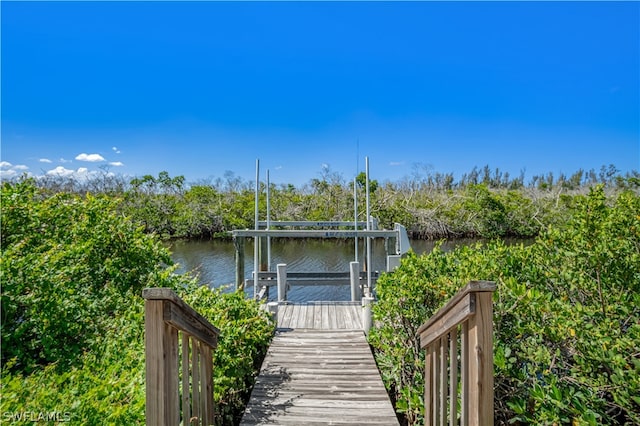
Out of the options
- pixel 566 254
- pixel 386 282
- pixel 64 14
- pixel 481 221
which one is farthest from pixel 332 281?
pixel 481 221

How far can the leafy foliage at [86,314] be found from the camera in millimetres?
1991

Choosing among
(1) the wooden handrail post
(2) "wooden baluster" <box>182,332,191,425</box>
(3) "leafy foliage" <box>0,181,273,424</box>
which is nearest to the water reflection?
(3) "leafy foliage" <box>0,181,273,424</box>

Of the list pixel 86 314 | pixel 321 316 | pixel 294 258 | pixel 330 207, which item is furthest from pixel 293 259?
pixel 86 314

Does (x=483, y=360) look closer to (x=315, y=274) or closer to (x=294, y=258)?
(x=315, y=274)

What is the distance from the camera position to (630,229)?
2807mm

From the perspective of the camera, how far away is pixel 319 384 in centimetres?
364

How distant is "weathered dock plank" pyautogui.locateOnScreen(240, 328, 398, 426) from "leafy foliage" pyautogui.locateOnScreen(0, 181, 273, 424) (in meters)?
0.29

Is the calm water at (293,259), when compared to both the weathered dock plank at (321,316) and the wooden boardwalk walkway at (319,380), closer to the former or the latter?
the weathered dock plank at (321,316)

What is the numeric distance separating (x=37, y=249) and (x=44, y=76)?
774 cm

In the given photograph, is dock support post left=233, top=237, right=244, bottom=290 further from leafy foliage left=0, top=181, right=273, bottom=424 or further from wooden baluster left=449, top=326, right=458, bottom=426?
wooden baluster left=449, top=326, right=458, bottom=426

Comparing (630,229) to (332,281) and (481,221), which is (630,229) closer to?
(332,281)

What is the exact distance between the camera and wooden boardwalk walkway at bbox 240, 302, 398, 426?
3064mm

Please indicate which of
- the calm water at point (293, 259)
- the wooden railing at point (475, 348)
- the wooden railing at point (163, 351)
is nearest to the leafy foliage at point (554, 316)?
the wooden railing at point (475, 348)

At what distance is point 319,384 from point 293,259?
11.6 metres
